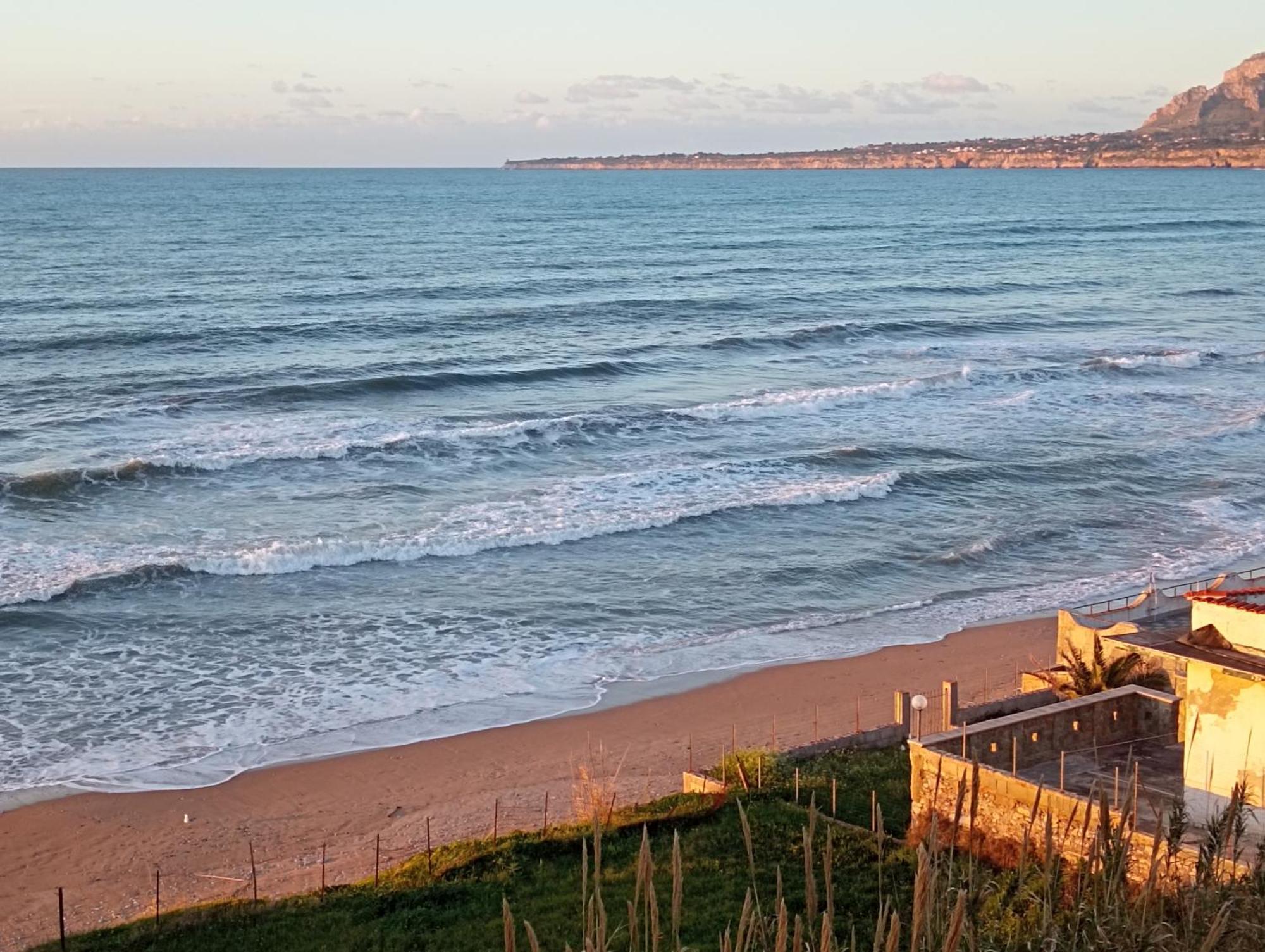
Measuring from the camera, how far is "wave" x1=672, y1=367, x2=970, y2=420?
144 feet

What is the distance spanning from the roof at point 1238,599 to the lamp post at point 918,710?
446cm

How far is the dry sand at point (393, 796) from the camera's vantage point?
17.0 metres

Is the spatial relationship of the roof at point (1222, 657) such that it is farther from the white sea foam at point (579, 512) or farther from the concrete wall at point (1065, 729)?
the white sea foam at point (579, 512)

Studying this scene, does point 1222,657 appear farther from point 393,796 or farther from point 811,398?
point 811,398

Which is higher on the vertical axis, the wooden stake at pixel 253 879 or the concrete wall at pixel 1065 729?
the concrete wall at pixel 1065 729

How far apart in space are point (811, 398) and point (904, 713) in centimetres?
2755

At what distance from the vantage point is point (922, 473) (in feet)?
121

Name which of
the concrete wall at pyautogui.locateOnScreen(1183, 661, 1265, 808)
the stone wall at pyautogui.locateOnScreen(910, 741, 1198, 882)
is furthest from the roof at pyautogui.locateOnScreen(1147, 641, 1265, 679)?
the stone wall at pyautogui.locateOnScreen(910, 741, 1198, 882)

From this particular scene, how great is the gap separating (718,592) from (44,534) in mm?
14939

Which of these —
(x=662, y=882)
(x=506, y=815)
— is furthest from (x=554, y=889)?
(x=506, y=815)

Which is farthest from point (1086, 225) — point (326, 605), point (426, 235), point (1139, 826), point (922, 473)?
point (1139, 826)

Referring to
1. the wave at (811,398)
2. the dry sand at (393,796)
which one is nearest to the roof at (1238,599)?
the dry sand at (393,796)

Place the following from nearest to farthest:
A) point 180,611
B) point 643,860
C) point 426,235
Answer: point 643,860
point 180,611
point 426,235

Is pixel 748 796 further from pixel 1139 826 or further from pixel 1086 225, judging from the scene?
pixel 1086 225
